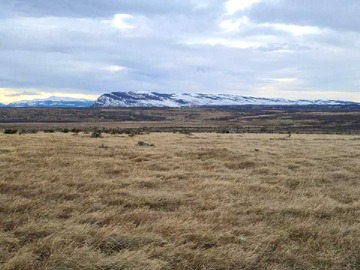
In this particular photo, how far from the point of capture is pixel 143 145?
2600 cm

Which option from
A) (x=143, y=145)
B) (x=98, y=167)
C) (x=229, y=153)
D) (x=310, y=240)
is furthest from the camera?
(x=143, y=145)

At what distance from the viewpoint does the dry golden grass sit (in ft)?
20.3

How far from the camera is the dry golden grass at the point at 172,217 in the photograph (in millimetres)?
6199

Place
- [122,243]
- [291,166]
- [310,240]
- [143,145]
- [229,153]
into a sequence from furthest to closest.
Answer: [143,145], [229,153], [291,166], [310,240], [122,243]

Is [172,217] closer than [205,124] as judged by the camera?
Yes

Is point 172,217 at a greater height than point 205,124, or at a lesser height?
greater

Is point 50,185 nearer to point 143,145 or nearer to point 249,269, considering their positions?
point 249,269

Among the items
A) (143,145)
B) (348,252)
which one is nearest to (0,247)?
(348,252)

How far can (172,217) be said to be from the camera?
8.38 metres

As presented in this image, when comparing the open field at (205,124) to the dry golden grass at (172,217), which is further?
the open field at (205,124)

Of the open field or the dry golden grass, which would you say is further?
the open field

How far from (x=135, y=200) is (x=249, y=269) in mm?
4559

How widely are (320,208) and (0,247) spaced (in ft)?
24.2

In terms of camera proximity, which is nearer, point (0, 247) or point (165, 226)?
point (0, 247)
